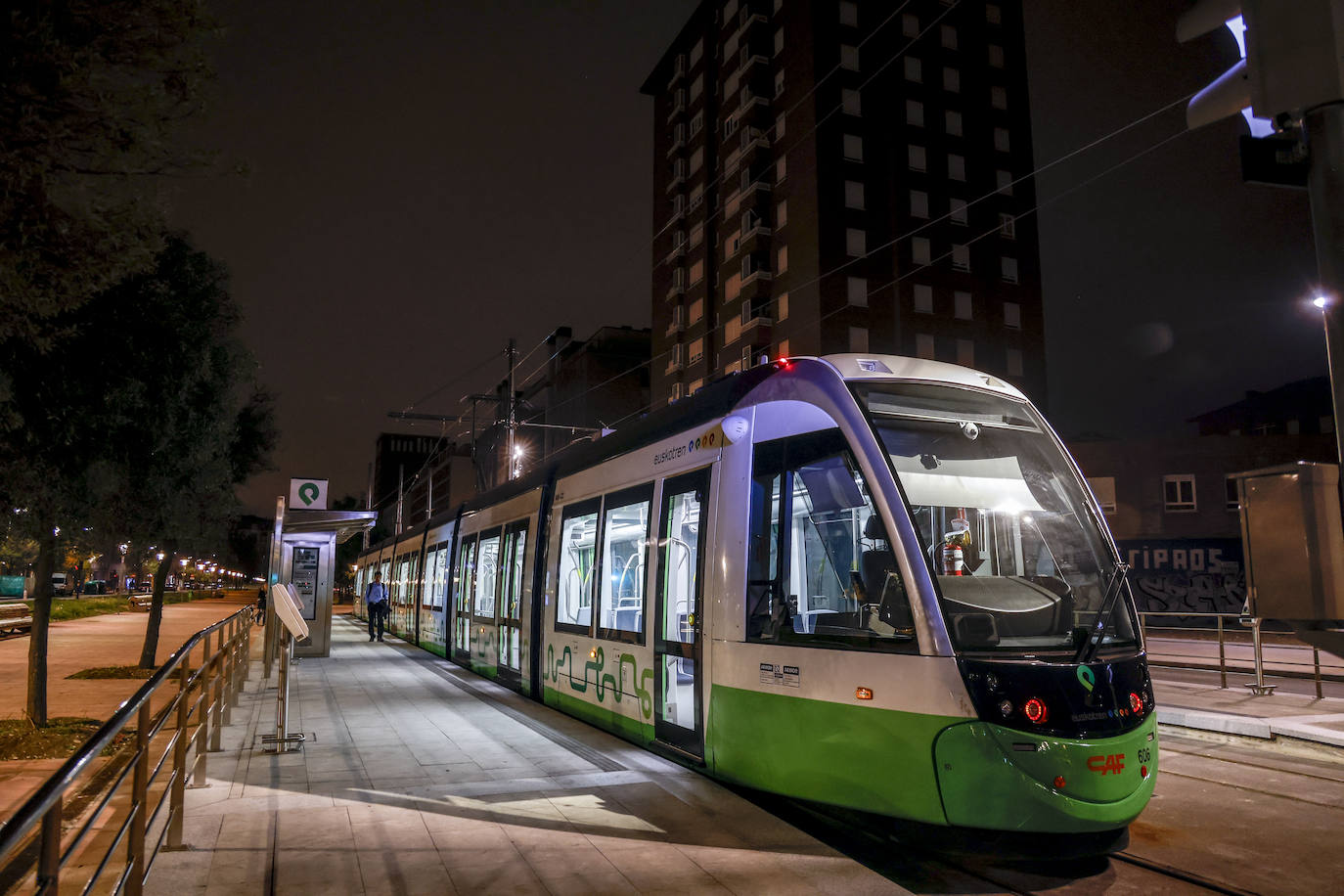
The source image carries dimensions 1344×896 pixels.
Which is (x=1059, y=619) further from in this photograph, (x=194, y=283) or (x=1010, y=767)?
(x=194, y=283)

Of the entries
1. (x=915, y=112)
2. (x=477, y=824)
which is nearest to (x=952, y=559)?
(x=477, y=824)

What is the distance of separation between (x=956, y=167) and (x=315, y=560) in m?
37.0

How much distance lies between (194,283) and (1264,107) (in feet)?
37.8

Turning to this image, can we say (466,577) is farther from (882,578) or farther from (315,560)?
(882,578)

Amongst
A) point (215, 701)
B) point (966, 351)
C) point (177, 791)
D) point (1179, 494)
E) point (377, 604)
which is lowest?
point (177, 791)

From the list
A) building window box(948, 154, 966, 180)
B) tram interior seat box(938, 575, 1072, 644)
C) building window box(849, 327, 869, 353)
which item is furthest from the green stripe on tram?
building window box(948, 154, 966, 180)

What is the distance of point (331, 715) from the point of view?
11.0 meters

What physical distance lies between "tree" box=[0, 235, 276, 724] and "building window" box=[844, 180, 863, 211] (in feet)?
108

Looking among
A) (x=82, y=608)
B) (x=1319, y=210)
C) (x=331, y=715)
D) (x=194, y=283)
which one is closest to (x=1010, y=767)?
(x=1319, y=210)

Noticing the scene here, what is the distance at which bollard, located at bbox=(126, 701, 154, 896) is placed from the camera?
4066 mm

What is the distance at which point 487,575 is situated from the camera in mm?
14539

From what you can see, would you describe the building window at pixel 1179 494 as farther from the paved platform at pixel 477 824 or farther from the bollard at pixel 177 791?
the bollard at pixel 177 791

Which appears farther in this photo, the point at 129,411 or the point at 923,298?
the point at 923,298

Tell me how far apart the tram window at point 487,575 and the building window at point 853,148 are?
33.4 metres
